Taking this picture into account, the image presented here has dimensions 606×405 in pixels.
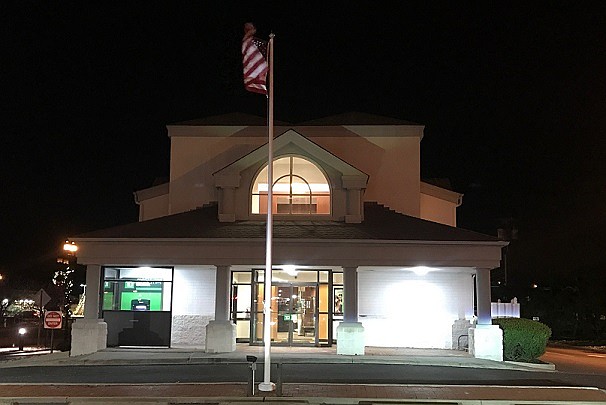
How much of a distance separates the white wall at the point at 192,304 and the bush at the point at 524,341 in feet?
35.4

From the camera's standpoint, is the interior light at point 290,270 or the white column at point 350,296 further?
the interior light at point 290,270

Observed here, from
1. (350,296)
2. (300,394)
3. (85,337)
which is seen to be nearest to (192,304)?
(85,337)

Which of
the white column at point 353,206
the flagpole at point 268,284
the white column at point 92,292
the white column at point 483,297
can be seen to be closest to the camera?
the flagpole at point 268,284

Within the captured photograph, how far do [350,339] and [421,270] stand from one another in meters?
4.77

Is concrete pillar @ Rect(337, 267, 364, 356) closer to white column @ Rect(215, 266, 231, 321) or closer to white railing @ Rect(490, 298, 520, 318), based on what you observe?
white column @ Rect(215, 266, 231, 321)

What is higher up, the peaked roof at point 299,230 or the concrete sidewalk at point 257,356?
the peaked roof at point 299,230

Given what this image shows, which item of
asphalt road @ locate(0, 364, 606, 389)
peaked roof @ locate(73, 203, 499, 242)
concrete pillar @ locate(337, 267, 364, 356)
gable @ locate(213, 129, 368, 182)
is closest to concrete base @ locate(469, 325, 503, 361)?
asphalt road @ locate(0, 364, 606, 389)

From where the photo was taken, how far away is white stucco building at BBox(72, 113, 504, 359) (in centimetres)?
2364

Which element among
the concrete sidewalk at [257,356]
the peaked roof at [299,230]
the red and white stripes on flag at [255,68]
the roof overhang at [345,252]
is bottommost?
the concrete sidewalk at [257,356]

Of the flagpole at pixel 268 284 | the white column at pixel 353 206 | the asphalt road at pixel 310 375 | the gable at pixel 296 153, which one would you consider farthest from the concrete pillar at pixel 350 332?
the flagpole at pixel 268 284

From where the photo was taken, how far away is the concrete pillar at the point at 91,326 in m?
23.7

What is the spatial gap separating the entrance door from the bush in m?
6.99

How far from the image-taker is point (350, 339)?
75.4 ft

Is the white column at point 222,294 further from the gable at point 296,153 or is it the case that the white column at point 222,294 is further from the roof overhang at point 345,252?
the gable at point 296,153
